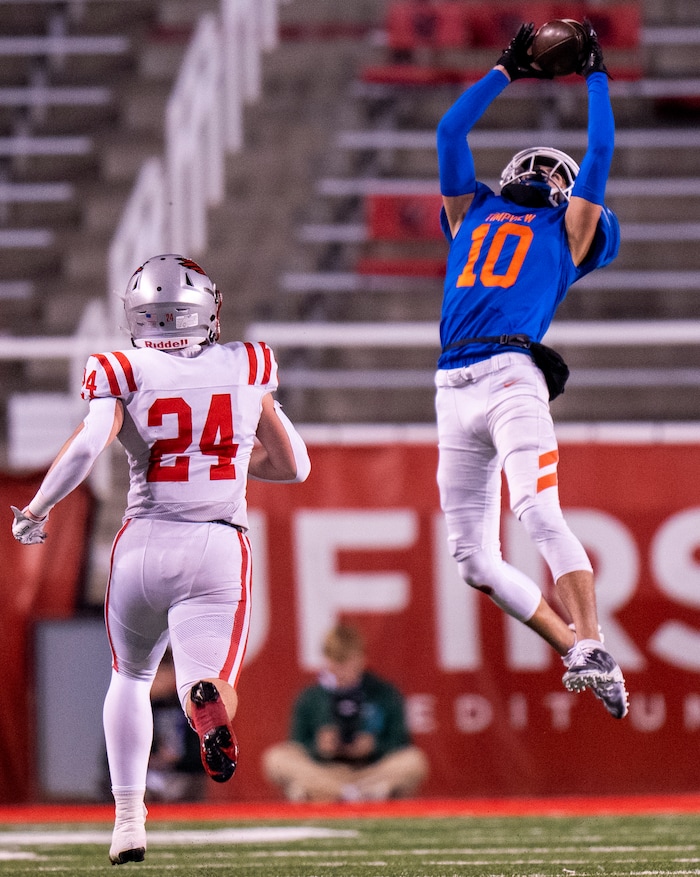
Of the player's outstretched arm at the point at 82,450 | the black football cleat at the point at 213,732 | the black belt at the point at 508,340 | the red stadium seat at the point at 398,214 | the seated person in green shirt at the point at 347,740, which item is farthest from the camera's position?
the red stadium seat at the point at 398,214

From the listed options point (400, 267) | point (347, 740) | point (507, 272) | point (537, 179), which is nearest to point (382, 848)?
point (347, 740)

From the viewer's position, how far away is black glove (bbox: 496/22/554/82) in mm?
5246

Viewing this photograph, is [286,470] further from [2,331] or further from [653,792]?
[2,331]

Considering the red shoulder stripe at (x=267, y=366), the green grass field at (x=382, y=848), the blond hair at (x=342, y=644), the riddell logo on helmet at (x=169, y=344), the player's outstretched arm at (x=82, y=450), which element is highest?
the riddell logo on helmet at (x=169, y=344)

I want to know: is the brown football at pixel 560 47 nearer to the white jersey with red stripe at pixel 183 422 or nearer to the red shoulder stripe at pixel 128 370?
the white jersey with red stripe at pixel 183 422

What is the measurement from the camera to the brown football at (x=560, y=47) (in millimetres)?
5145

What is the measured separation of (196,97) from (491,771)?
5173 mm

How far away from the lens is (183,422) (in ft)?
14.9

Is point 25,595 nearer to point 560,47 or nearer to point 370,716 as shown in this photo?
point 370,716

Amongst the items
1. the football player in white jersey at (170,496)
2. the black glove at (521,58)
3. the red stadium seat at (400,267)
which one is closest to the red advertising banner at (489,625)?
the black glove at (521,58)

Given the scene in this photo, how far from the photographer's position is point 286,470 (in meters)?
4.87

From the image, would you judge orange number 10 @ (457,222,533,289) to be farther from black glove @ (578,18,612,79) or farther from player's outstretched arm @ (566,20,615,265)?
black glove @ (578,18,612,79)

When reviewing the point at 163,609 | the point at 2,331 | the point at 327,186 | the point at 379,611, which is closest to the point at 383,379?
the point at 327,186

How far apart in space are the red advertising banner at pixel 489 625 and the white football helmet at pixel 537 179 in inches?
106
